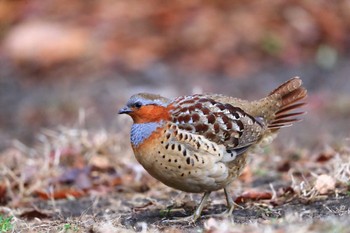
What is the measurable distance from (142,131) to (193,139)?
1.18ft

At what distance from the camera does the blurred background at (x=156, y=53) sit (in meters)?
10.9

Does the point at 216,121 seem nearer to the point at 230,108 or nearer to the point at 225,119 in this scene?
the point at 225,119

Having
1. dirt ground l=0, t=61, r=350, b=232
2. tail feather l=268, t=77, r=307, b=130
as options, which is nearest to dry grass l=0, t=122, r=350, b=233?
dirt ground l=0, t=61, r=350, b=232

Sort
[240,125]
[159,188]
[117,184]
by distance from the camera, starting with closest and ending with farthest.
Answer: [240,125] < [159,188] < [117,184]

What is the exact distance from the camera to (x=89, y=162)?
309 inches

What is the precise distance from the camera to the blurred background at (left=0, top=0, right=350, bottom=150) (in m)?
10.9

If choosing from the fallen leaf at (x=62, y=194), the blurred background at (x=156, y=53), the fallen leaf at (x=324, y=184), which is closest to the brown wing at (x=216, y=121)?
the fallen leaf at (x=324, y=184)

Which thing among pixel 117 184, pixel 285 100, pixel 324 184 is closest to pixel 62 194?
pixel 117 184

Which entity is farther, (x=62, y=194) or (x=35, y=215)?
(x=62, y=194)

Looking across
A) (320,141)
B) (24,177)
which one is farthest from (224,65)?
(24,177)

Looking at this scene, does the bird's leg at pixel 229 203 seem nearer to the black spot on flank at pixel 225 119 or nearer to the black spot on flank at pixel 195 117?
the black spot on flank at pixel 225 119

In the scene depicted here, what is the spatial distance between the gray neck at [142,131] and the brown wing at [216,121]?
0.15m

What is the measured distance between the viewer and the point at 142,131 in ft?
18.4

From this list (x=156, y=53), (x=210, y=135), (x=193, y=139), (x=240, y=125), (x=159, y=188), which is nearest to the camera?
(x=193, y=139)
